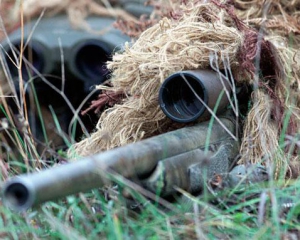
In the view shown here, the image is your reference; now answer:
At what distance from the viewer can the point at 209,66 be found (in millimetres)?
2029

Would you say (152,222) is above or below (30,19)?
below

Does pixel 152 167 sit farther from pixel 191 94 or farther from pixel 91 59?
pixel 91 59

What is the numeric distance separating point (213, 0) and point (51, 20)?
140 centimetres

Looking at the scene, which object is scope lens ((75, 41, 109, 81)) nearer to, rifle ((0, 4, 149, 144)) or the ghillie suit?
rifle ((0, 4, 149, 144))

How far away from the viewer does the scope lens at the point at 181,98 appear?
6.30 ft

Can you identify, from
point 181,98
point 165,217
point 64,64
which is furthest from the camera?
point 64,64

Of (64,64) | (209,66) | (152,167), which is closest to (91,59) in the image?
(64,64)

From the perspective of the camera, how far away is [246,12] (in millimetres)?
2676

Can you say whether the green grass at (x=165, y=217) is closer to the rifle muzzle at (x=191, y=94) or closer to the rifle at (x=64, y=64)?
the rifle muzzle at (x=191, y=94)

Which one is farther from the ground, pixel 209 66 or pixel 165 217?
pixel 209 66

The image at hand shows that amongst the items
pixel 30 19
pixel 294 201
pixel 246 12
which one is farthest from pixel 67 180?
pixel 30 19

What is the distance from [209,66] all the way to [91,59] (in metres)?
1.19

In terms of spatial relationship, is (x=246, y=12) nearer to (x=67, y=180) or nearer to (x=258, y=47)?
(x=258, y=47)

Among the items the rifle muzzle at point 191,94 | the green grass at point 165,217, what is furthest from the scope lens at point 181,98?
the green grass at point 165,217
